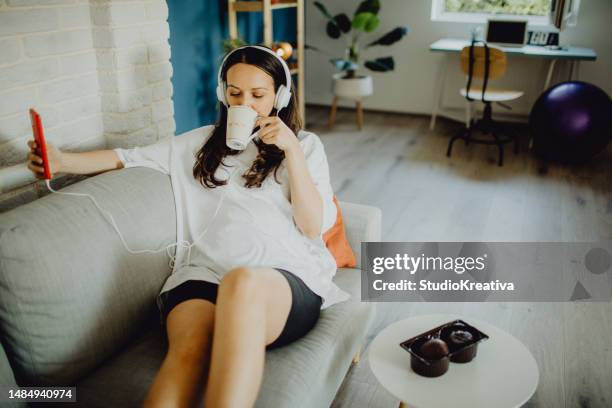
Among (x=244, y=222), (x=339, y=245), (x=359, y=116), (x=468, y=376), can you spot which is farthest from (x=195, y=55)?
(x=468, y=376)

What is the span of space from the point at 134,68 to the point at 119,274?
0.96 meters

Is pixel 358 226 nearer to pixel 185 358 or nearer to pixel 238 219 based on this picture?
pixel 238 219

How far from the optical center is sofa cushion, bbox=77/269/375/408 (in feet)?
4.35

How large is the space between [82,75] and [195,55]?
1.73 meters

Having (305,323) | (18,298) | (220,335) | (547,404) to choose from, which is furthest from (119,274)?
(547,404)

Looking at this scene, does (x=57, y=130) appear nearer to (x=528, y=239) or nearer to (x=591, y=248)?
(x=528, y=239)

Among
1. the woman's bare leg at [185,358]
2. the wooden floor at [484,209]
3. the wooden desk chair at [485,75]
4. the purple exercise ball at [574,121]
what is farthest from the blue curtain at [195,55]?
the purple exercise ball at [574,121]

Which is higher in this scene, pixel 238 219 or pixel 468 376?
pixel 238 219

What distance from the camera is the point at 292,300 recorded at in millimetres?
1485

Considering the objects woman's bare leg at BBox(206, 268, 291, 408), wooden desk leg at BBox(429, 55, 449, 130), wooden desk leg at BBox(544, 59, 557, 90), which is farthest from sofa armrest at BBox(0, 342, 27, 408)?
wooden desk leg at BBox(544, 59, 557, 90)

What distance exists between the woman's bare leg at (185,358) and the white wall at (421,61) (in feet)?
14.5

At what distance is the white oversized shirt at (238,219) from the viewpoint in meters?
1.57

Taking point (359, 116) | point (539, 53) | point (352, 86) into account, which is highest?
point (539, 53)

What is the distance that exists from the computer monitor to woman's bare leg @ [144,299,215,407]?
4.07 meters
